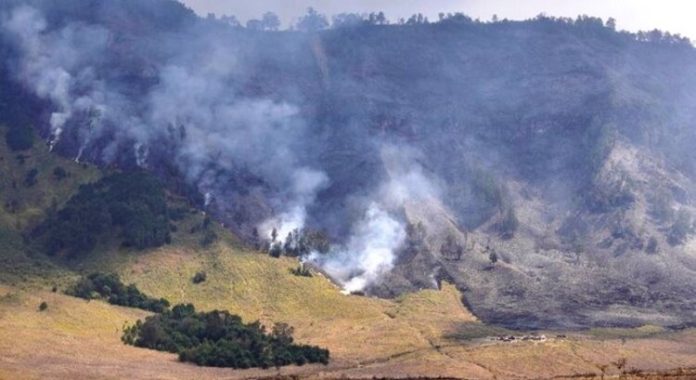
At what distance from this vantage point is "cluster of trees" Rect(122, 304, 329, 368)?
13538 cm

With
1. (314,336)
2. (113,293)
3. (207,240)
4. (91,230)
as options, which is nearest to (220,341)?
(314,336)

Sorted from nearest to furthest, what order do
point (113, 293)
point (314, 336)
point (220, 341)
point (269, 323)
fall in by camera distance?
point (220, 341) < point (314, 336) < point (269, 323) < point (113, 293)

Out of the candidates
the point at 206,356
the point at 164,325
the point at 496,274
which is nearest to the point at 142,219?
the point at 164,325

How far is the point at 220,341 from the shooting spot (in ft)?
466

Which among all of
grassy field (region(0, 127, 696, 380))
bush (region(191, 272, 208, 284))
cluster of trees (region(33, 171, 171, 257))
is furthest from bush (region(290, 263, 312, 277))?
cluster of trees (region(33, 171, 171, 257))

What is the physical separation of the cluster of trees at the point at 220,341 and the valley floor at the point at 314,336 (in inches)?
133

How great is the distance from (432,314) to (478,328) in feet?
47.3

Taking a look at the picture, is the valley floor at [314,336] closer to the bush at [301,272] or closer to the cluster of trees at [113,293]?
the bush at [301,272]

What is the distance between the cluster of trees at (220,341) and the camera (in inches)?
5330

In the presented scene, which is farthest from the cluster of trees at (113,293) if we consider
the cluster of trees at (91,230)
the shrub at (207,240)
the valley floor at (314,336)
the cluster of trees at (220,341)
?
the shrub at (207,240)

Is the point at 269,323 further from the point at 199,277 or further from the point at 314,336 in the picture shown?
the point at 199,277

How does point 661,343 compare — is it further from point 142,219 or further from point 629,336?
point 142,219

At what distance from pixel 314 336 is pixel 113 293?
4194cm

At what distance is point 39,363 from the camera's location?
115m
